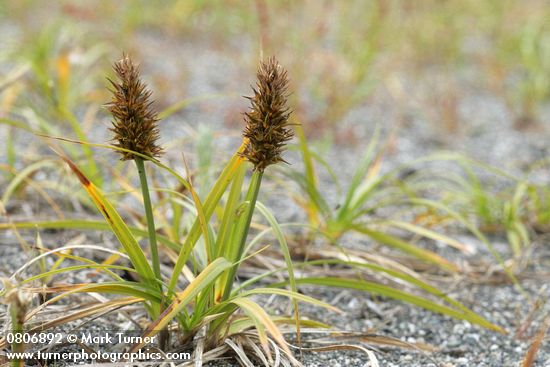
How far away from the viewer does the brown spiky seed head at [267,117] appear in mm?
1566

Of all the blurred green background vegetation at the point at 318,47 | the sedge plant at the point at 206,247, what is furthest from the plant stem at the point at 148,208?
the blurred green background vegetation at the point at 318,47

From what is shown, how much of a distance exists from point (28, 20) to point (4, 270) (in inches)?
168

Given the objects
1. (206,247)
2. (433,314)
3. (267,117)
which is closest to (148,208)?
(206,247)

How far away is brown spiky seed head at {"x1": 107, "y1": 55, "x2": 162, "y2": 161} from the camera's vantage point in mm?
1571

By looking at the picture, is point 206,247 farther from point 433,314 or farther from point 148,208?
point 433,314

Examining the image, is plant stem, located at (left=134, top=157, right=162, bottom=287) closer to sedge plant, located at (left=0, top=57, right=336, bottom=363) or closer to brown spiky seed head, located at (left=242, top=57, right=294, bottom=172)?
sedge plant, located at (left=0, top=57, right=336, bottom=363)

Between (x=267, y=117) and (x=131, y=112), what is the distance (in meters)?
0.33

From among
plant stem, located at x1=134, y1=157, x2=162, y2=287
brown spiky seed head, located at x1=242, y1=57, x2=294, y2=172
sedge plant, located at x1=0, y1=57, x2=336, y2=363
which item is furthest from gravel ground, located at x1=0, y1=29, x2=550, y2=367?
brown spiky seed head, located at x1=242, y1=57, x2=294, y2=172

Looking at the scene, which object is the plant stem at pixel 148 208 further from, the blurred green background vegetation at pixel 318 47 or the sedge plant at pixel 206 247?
the blurred green background vegetation at pixel 318 47

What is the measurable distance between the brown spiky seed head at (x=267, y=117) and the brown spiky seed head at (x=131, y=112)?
0.24 meters

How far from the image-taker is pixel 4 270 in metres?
2.40

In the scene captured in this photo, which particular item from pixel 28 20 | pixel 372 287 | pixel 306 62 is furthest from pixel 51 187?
pixel 28 20

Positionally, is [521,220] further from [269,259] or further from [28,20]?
[28,20]

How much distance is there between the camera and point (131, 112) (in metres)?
1.58
